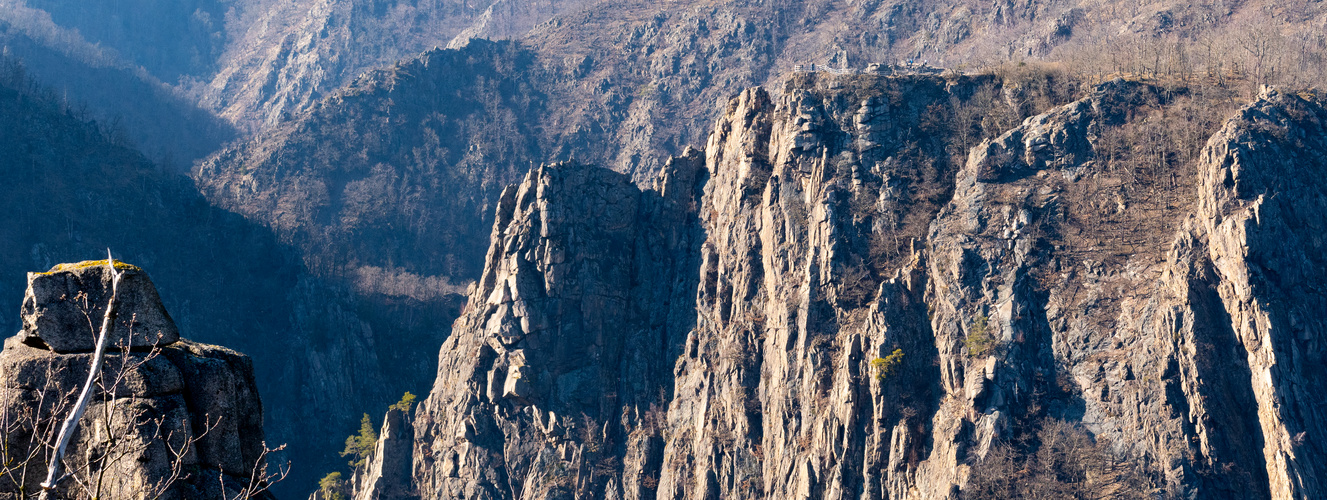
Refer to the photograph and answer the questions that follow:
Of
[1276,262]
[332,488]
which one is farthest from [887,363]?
[332,488]

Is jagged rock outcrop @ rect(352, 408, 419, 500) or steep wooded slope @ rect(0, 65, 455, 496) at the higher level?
steep wooded slope @ rect(0, 65, 455, 496)

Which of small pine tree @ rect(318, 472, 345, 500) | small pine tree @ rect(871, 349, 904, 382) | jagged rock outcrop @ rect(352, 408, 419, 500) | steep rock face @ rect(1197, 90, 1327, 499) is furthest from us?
small pine tree @ rect(318, 472, 345, 500)

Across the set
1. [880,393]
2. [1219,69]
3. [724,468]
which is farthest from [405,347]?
[1219,69]

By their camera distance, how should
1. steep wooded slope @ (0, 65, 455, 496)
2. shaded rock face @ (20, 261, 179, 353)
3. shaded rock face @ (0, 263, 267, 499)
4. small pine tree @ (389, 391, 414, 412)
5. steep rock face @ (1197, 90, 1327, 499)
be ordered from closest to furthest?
shaded rock face @ (0, 263, 267, 499) → shaded rock face @ (20, 261, 179, 353) → steep rock face @ (1197, 90, 1327, 499) → small pine tree @ (389, 391, 414, 412) → steep wooded slope @ (0, 65, 455, 496)

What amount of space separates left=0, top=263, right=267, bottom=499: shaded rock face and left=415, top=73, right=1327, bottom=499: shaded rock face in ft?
213

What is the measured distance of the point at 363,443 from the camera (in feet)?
344

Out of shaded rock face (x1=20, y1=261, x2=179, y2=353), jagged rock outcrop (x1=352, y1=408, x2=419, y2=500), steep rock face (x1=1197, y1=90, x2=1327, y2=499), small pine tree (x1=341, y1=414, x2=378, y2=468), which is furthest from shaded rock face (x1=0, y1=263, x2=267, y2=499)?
small pine tree (x1=341, y1=414, x2=378, y2=468)

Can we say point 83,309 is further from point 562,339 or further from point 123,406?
point 562,339

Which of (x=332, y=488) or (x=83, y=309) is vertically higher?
(x=332, y=488)

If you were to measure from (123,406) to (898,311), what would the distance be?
72054 mm

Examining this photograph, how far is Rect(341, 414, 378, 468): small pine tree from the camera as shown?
105 m

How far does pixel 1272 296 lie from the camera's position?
7438 cm

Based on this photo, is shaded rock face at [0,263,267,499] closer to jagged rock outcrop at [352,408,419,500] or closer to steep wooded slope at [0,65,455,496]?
jagged rock outcrop at [352,408,419,500]

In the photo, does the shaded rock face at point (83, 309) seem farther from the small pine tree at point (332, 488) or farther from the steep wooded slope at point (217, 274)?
the steep wooded slope at point (217, 274)
